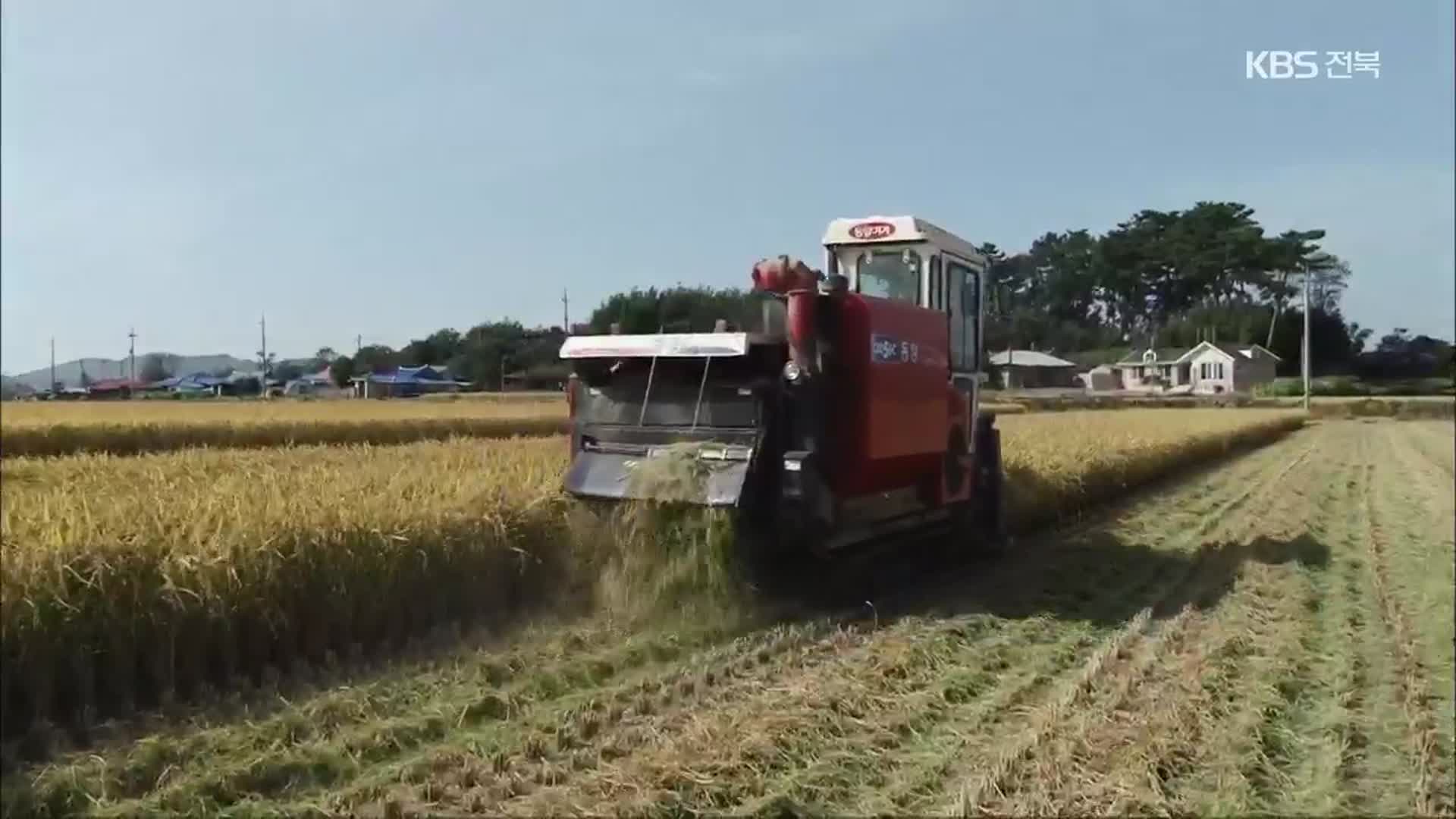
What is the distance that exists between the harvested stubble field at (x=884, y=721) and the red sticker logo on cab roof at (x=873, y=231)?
2.68 meters

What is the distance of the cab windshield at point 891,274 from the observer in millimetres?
8867

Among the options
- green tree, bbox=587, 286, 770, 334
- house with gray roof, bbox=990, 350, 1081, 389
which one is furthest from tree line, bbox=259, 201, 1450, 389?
house with gray roof, bbox=990, 350, 1081, 389

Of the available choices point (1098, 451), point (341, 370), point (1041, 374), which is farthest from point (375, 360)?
point (1098, 451)

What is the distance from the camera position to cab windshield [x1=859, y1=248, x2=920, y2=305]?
29.1ft

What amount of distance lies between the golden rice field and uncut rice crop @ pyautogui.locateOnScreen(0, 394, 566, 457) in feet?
20.4

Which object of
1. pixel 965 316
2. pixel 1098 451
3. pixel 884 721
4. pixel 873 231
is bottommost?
pixel 884 721

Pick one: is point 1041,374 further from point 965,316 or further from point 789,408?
point 789,408

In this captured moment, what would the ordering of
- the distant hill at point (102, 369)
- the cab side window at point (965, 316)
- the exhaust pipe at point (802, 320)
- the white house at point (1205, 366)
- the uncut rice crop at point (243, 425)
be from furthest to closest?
the white house at point (1205, 366)
the uncut rice crop at point (243, 425)
the cab side window at point (965, 316)
the exhaust pipe at point (802, 320)
the distant hill at point (102, 369)

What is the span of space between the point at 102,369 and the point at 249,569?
1138 mm

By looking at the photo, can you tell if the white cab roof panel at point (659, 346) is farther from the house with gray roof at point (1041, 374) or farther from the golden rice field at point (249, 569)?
the house with gray roof at point (1041, 374)

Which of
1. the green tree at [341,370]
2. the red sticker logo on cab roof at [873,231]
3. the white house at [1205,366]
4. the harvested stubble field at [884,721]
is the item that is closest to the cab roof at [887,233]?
the red sticker logo on cab roof at [873,231]

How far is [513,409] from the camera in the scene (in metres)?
25.9

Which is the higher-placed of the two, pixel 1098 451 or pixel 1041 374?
pixel 1041 374

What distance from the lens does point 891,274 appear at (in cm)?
895
